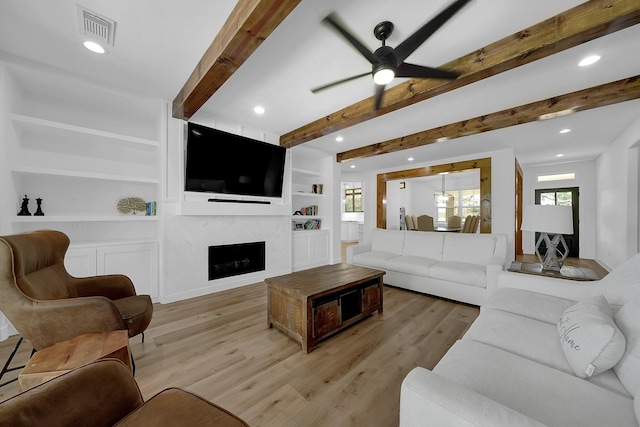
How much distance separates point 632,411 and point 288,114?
12.0ft

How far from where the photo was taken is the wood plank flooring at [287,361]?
1459 mm

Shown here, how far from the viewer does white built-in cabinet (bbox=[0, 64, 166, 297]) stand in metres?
2.43

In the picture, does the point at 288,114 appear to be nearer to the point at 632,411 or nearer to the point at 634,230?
the point at 632,411

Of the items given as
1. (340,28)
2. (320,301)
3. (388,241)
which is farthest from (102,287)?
(388,241)

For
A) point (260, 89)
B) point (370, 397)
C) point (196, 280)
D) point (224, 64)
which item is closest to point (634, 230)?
point (370, 397)

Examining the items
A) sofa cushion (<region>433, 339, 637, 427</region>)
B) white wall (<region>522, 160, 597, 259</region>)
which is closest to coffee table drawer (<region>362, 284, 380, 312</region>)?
sofa cushion (<region>433, 339, 637, 427</region>)

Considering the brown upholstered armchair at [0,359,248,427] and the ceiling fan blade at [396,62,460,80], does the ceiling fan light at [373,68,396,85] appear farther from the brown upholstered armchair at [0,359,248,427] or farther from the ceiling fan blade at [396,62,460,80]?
the brown upholstered armchair at [0,359,248,427]

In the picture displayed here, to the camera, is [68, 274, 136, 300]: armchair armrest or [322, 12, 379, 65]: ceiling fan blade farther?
[68, 274, 136, 300]: armchair armrest

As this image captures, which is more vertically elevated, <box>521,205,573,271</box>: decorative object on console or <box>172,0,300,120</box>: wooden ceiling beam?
<box>172,0,300,120</box>: wooden ceiling beam

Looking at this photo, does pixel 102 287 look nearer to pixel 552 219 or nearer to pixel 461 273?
pixel 461 273

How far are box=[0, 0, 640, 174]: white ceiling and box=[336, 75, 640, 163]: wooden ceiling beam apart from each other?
11 centimetres

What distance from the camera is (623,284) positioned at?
1346 mm

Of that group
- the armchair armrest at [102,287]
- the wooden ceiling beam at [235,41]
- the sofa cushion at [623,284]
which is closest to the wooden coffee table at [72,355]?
the armchair armrest at [102,287]

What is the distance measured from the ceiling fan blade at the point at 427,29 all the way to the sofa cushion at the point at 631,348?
1.79 m
